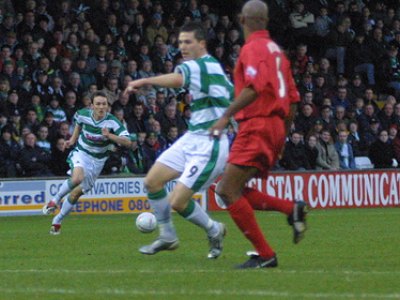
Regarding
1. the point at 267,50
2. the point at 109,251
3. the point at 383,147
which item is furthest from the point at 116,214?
the point at 267,50

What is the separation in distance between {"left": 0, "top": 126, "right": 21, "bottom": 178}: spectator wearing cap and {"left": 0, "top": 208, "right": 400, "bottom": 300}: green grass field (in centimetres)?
471

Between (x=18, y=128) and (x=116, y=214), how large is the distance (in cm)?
251

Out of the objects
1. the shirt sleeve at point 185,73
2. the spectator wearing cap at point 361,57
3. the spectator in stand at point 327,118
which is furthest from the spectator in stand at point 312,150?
the shirt sleeve at point 185,73

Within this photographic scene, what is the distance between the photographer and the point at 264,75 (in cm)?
989

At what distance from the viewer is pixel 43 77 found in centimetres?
2362

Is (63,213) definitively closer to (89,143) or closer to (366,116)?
(89,143)

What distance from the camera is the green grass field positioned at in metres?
8.86

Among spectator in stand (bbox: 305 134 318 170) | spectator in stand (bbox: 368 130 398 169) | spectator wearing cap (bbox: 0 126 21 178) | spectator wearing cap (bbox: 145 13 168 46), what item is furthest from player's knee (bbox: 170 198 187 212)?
spectator wearing cap (bbox: 145 13 168 46)

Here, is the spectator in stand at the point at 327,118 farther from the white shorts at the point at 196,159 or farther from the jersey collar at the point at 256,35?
the jersey collar at the point at 256,35

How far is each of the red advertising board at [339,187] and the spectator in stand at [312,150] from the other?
906 millimetres

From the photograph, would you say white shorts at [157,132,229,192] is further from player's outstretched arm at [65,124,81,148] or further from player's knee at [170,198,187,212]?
player's outstretched arm at [65,124,81,148]

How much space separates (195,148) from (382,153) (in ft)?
51.5

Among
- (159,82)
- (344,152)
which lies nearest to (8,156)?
(344,152)

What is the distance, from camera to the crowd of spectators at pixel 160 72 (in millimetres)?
23250
